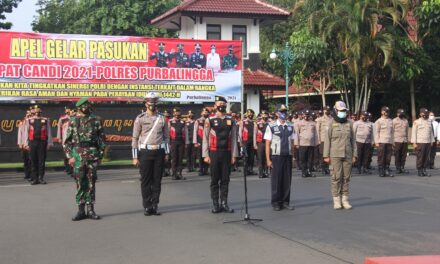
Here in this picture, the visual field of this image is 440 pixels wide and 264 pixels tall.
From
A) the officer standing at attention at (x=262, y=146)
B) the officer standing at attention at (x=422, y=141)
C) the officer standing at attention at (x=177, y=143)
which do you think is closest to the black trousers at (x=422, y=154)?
the officer standing at attention at (x=422, y=141)

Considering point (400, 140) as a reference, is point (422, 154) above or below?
below

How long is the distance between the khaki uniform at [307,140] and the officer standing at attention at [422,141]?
2.98 m

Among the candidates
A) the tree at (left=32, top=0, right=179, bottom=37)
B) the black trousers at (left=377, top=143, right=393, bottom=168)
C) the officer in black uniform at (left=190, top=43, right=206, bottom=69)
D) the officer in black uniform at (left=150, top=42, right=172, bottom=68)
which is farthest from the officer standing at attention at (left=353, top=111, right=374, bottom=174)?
the tree at (left=32, top=0, right=179, bottom=37)

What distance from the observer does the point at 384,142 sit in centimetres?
1658

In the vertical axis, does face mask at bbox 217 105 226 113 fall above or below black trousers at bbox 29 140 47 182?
above

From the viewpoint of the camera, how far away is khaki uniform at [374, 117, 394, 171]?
16359 millimetres

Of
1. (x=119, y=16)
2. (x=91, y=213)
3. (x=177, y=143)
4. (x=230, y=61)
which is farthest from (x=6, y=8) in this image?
(x=91, y=213)

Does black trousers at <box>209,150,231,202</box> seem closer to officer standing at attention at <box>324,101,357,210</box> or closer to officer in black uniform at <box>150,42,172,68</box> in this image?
officer standing at attention at <box>324,101,357,210</box>

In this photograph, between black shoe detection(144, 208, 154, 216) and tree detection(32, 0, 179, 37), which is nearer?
black shoe detection(144, 208, 154, 216)

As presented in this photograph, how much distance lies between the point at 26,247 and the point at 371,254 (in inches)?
171

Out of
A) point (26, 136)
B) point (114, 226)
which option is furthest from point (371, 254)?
point (26, 136)

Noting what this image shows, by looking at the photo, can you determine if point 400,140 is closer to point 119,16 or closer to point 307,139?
point 307,139

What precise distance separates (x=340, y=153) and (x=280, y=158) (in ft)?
3.62

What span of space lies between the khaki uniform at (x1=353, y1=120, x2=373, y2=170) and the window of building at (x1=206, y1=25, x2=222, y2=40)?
1436cm
